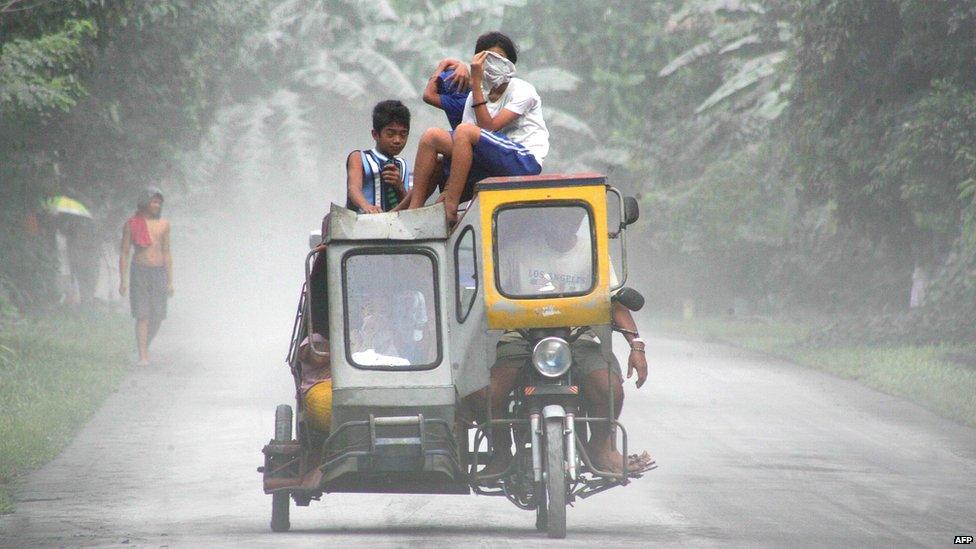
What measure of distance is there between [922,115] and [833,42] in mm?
2356

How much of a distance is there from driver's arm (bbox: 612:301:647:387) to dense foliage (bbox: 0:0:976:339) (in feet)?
32.7

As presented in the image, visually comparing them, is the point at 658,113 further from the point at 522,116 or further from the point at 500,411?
the point at 500,411

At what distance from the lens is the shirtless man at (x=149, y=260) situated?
20.7m

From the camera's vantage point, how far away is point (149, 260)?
68.7 ft

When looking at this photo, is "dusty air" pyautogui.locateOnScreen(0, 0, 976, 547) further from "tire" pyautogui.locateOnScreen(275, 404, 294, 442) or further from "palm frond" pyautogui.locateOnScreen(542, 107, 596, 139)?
"palm frond" pyautogui.locateOnScreen(542, 107, 596, 139)

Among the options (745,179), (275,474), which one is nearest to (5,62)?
(275,474)

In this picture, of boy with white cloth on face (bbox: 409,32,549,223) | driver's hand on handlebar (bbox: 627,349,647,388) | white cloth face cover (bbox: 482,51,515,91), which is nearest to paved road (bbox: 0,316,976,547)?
driver's hand on handlebar (bbox: 627,349,647,388)

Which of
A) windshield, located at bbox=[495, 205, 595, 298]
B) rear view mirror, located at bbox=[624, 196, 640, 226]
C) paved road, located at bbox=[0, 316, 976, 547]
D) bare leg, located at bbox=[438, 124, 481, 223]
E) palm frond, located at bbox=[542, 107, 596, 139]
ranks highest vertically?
palm frond, located at bbox=[542, 107, 596, 139]

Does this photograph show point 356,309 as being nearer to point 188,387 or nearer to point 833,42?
point 188,387

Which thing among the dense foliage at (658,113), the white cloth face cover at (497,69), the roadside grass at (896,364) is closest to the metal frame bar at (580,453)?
the white cloth face cover at (497,69)

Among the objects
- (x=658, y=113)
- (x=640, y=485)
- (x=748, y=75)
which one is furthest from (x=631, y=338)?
(x=658, y=113)

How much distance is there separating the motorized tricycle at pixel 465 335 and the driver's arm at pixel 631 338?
7cm

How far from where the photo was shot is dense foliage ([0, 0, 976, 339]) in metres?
21.5

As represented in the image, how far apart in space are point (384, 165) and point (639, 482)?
126 inches
